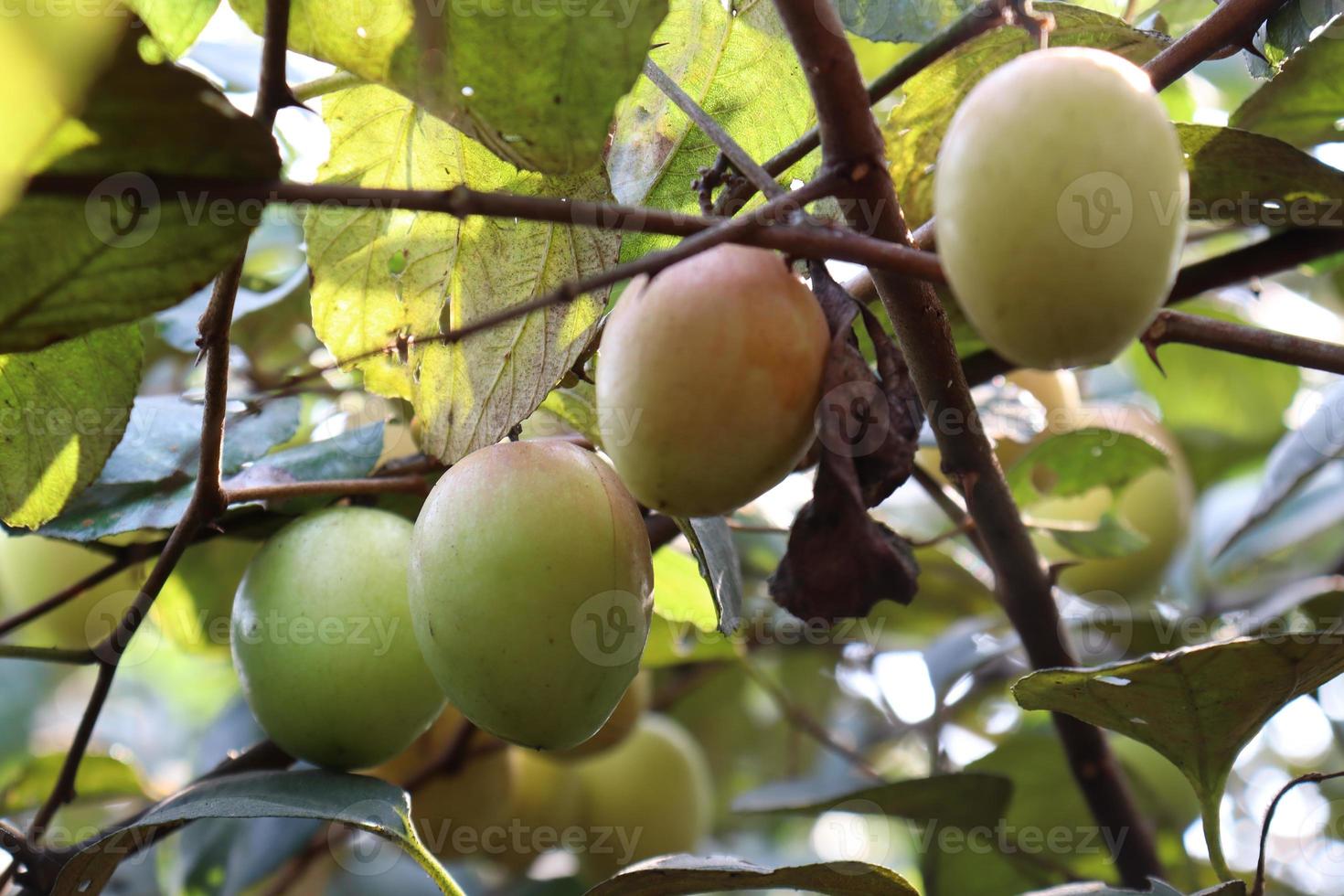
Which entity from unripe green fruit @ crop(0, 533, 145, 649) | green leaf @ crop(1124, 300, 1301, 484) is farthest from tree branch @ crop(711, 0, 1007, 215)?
green leaf @ crop(1124, 300, 1301, 484)

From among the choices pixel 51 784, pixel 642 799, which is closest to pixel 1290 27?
pixel 642 799

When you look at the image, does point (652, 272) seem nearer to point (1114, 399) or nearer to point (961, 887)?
point (961, 887)

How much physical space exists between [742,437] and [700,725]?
3.90ft

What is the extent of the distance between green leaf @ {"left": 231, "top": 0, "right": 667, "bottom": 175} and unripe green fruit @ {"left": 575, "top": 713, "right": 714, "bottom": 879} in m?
0.85

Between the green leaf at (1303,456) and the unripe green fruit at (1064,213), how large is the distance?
0.74 metres

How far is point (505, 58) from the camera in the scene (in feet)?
1.56

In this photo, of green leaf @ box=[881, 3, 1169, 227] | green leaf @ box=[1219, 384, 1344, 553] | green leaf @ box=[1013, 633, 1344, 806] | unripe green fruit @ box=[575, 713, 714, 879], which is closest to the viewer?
green leaf @ box=[1013, 633, 1344, 806]

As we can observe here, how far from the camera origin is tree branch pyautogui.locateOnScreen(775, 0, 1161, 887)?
0.43 m

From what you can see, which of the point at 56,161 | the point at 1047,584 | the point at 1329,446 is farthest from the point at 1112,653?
the point at 56,161

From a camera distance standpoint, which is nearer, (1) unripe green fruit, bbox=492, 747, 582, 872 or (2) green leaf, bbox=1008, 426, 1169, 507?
(2) green leaf, bbox=1008, 426, 1169, 507

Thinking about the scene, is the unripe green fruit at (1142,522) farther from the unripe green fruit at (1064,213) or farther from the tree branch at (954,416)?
the unripe green fruit at (1064,213)

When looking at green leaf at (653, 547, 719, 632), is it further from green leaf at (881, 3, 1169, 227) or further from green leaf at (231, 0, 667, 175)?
green leaf at (231, 0, 667, 175)

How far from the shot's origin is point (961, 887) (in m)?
0.99

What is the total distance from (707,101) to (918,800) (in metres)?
0.55
